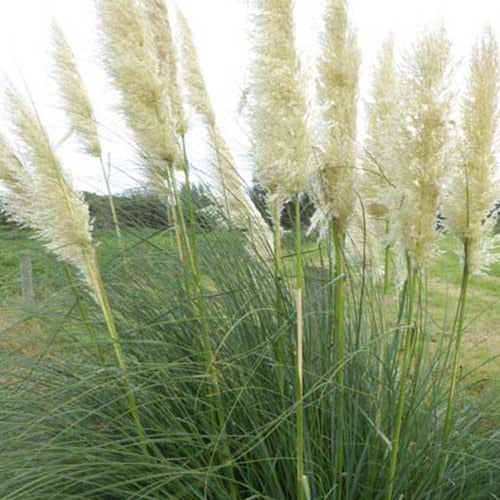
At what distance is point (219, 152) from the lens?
2.91 metres

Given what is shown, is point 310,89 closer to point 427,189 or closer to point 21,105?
point 427,189

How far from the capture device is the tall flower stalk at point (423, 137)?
67.2 inches

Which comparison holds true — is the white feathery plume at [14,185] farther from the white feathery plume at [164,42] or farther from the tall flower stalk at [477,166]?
the tall flower stalk at [477,166]

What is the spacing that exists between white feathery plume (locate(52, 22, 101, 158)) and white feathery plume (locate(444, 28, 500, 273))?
1.76m

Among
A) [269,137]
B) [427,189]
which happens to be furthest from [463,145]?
[269,137]

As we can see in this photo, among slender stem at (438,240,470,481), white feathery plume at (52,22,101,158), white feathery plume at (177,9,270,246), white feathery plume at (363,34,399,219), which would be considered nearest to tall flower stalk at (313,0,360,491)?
white feathery plume at (363,34,399,219)

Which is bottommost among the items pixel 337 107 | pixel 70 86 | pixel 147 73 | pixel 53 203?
pixel 53 203

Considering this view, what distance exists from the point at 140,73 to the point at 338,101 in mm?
647

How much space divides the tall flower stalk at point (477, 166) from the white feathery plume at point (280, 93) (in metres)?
0.53

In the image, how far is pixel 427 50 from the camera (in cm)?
171

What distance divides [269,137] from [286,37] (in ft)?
0.93

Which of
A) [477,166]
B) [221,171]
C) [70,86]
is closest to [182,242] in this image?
[221,171]

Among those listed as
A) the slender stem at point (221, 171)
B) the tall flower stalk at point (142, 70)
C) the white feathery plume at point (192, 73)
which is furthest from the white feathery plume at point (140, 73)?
the slender stem at point (221, 171)

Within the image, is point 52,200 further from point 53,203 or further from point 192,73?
point 192,73
